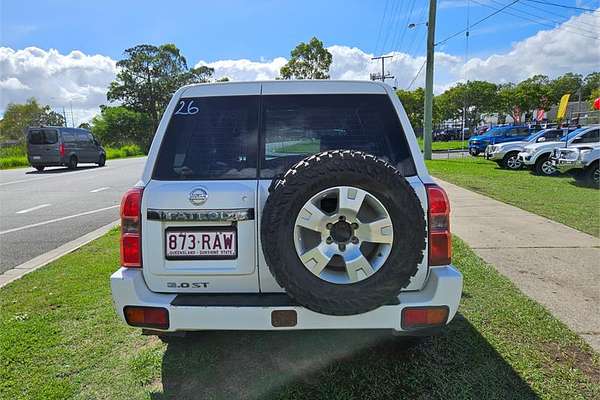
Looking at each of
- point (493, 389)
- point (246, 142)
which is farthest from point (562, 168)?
point (246, 142)

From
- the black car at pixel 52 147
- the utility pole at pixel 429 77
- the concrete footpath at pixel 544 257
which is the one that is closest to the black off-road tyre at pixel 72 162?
the black car at pixel 52 147

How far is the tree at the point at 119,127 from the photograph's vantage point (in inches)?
2324

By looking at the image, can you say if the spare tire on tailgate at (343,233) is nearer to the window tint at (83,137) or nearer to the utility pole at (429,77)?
the utility pole at (429,77)

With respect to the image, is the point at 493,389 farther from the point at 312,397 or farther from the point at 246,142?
the point at 246,142

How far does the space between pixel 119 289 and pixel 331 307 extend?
1212 mm

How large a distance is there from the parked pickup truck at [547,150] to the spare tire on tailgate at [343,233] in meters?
14.3

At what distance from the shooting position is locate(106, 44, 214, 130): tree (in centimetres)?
6856

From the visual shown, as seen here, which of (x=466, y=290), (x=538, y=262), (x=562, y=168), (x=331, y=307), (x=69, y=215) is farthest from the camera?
(x=562, y=168)

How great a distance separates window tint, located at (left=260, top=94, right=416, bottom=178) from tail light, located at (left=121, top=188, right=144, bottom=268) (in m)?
0.83

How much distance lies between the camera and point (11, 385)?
260 centimetres

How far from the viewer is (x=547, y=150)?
48.1 ft

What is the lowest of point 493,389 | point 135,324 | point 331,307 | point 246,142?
point 493,389

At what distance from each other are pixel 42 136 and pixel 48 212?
13.0 m

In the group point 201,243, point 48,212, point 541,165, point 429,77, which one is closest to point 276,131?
point 201,243
